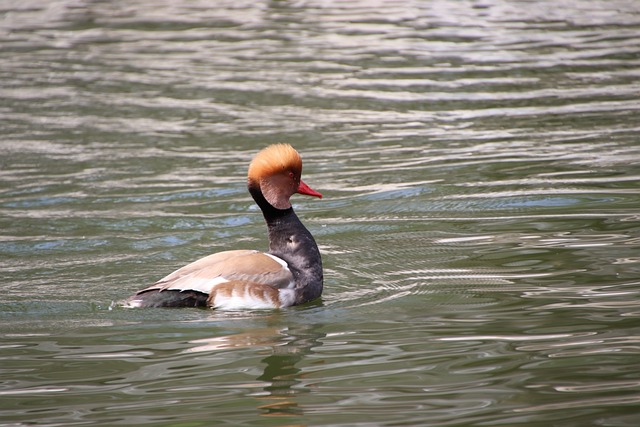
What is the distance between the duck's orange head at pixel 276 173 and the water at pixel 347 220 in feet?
2.86

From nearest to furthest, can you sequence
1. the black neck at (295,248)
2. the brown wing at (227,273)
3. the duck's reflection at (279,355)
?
the duck's reflection at (279,355), the brown wing at (227,273), the black neck at (295,248)

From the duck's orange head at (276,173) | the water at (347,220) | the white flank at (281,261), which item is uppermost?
the duck's orange head at (276,173)

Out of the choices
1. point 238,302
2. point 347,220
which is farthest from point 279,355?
point 347,220

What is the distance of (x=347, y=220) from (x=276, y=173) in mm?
2612

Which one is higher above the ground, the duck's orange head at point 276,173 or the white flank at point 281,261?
the duck's orange head at point 276,173

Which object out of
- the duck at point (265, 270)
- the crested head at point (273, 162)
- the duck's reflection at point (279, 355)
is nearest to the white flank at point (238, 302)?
the duck at point (265, 270)

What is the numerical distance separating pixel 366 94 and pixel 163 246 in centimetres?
768

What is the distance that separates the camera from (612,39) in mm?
20297

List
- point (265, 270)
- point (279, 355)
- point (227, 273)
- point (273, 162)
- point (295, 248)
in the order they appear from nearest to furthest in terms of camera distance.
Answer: point (279, 355), point (227, 273), point (265, 270), point (273, 162), point (295, 248)

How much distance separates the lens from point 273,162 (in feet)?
26.6

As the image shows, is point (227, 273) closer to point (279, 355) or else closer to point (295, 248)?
point (295, 248)

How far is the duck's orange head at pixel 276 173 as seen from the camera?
8.09 meters

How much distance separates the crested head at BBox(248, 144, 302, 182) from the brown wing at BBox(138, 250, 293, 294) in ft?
1.99

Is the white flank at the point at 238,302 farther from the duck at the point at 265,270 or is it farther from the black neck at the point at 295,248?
the black neck at the point at 295,248
